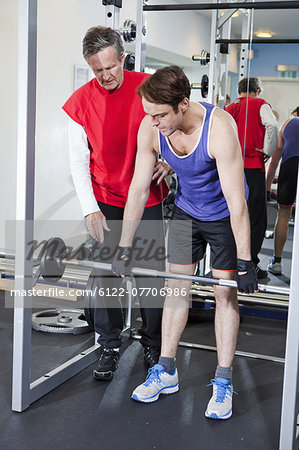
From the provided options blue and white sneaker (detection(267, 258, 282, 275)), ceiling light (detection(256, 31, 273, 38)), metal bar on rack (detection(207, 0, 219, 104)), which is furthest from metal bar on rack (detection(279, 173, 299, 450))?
blue and white sneaker (detection(267, 258, 282, 275))

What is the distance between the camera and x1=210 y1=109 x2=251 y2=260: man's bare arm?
6.59 ft

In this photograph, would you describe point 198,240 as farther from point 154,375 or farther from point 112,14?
point 112,14

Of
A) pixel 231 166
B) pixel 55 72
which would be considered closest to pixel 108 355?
pixel 231 166

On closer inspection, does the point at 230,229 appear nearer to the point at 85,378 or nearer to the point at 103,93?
the point at 103,93

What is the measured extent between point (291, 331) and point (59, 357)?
1.47 m

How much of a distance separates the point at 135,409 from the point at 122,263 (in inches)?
25.8

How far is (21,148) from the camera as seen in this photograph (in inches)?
81.8

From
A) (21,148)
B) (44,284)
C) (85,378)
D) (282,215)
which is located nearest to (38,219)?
(44,284)

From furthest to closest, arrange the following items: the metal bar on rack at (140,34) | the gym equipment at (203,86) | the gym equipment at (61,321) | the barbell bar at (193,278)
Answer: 1. the gym equipment at (203,86)
2. the gym equipment at (61,321)
3. the metal bar on rack at (140,34)
4. the barbell bar at (193,278)

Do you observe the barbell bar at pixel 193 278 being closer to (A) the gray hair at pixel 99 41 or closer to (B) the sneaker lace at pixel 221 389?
(B) the sneaker lace at pixel 221 389

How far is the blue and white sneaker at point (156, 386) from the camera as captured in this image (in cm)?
236

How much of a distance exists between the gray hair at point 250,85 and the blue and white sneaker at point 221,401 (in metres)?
1.97

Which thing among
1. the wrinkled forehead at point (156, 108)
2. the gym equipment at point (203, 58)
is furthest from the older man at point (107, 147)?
the gym equipment at point (203, 58)

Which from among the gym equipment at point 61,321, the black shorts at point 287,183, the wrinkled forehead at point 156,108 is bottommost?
the gym equipment at point 61,321
